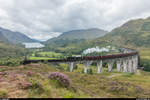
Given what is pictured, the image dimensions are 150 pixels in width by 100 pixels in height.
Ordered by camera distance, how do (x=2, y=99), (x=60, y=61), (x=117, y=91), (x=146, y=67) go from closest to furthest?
(x=2, y=99)
(x=117, y=91)
(x=60, y=61)
(x=146, y=67)

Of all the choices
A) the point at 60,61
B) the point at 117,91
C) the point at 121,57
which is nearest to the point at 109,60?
the point at 121,57

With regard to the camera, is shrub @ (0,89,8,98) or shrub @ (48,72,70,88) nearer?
shrub @ (0,89,8,98)

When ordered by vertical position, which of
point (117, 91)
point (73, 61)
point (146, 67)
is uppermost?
point (73, 61)

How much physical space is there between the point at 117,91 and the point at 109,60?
44.7m

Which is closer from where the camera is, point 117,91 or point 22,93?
point 22,93

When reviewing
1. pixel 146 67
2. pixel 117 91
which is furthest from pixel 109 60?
pixel 146 67

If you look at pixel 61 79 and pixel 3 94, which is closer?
pixel 3 94

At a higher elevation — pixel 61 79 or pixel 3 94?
pixel 3 94

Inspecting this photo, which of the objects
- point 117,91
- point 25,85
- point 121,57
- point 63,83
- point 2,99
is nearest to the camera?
point 2,99

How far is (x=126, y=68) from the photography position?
92250 millimetres

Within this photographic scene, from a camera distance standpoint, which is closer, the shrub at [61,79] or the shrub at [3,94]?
the shrub at [3,94]

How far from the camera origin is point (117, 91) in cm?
2870

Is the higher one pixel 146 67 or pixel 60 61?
pixel 60 61

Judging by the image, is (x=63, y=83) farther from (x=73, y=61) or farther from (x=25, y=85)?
(x=73, y=61)
